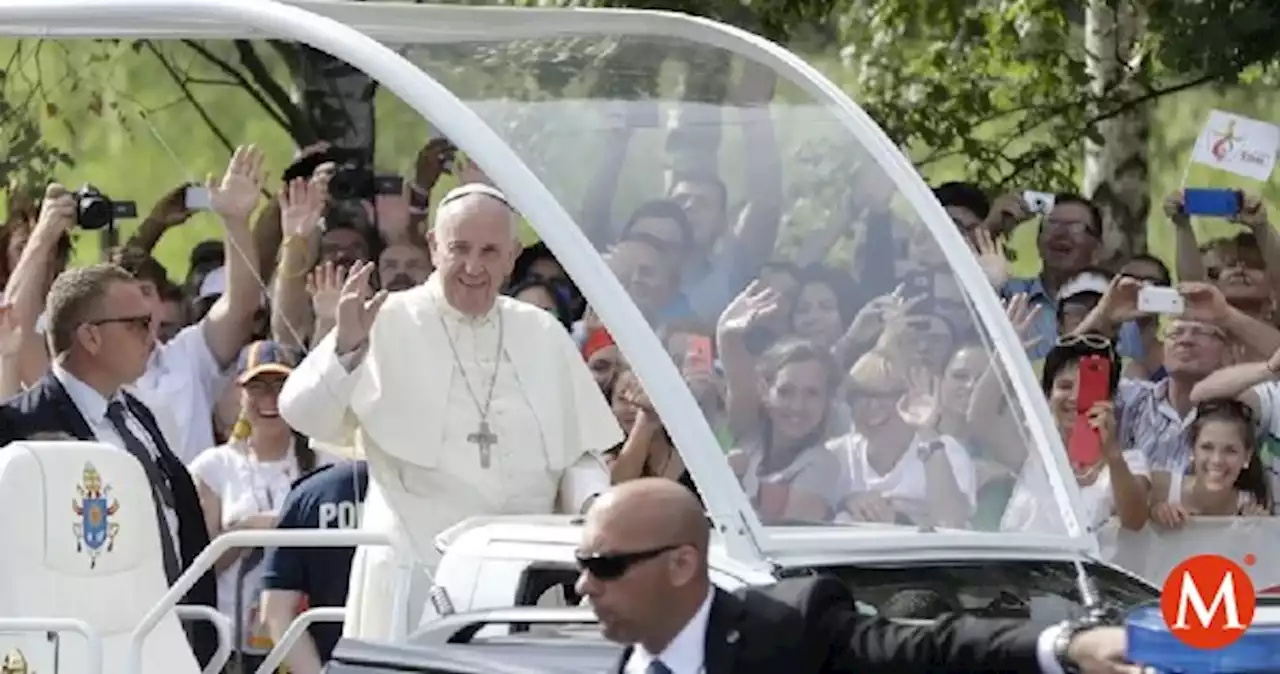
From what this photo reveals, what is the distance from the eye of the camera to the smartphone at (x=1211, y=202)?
12500 mm

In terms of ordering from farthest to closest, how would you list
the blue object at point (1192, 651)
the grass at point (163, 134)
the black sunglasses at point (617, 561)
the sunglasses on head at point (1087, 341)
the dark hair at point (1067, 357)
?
the grass at point (163, 134) → the sunglasses on head at point (1087, 341) → the dark hair at point (1067, 357) → the black sunglasses at point (617, 561) → the blue object at point (1192, 651)

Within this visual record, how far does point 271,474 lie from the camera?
10844 mm

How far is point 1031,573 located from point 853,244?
1.39 metres

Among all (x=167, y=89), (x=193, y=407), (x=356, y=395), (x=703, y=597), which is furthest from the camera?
(x=167, y=89)

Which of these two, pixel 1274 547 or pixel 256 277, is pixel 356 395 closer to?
pixel 256 277

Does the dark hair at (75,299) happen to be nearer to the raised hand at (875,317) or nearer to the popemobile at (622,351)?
the popemobile at (622,351)

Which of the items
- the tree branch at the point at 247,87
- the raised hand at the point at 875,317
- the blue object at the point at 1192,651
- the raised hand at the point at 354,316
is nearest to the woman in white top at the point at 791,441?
the raised hand at the point at 875,317

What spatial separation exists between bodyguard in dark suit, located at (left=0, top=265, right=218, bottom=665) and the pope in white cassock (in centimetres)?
54

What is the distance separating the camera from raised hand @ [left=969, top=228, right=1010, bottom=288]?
1127cm

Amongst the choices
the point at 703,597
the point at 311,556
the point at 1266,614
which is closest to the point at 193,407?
the point at 311,556

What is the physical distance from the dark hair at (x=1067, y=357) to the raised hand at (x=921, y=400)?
2.01 metres

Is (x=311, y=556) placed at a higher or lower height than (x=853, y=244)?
lower

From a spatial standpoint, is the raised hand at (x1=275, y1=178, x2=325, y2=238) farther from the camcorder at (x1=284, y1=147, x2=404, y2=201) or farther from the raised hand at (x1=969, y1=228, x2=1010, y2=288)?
the raised hand at (x1=969, y1=228, x2=1010, y2=288)

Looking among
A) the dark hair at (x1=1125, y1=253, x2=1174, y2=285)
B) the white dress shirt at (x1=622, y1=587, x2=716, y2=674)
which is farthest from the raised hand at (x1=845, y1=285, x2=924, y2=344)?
the dark hair at (x1=1125, y1=253, x2=1174, y2=285)
